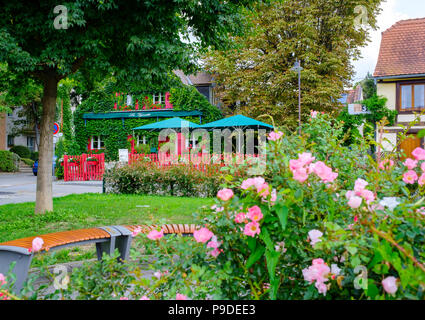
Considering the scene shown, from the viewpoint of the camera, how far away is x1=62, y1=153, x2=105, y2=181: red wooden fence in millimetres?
21109

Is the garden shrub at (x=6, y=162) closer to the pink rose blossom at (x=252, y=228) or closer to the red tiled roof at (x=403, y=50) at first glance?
the red tiled roof at (x=403, y=50)

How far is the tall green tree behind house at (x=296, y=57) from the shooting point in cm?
2259

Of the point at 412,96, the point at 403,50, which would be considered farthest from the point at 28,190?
the point at 403,50

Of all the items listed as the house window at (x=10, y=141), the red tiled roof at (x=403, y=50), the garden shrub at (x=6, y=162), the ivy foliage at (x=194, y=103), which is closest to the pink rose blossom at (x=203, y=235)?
the red tiled roof at (x=403, y=50)

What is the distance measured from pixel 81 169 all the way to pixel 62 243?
18856mm

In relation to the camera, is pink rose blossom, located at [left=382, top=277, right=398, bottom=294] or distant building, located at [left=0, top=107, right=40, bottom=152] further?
distant building, located at [left=0, top=107, right=40, bottom=152]

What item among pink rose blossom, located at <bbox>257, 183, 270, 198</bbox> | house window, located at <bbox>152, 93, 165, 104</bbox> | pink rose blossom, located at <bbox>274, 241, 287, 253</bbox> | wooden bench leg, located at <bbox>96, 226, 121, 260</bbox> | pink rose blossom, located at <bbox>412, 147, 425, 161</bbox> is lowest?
wooden bench leg, located at <bbox>96, 226, 121, 260</bbox>

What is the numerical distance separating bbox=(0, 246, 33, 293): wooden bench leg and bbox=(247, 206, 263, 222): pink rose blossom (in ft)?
7.51

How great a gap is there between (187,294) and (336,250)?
675 mm

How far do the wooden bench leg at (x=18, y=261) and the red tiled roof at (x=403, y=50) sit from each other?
22.2m

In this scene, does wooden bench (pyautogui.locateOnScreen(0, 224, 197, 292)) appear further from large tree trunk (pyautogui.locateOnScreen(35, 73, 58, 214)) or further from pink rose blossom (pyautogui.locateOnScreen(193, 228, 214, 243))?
large tree trunk (pyautogui.locateOnScreen(35, 73, 58, 214))

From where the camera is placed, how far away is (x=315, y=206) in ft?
5.55

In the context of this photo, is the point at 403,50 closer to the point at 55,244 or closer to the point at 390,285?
the point at 55,244

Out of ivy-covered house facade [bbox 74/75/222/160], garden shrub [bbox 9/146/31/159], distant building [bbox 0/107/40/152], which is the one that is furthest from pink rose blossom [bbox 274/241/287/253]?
garden shrub [bbox 9/146/31/159]
